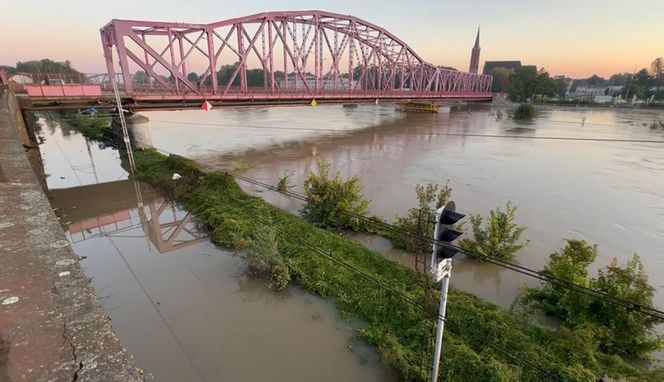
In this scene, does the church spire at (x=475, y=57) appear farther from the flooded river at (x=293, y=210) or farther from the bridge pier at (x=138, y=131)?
the bridge pier at (x=138, y=131)

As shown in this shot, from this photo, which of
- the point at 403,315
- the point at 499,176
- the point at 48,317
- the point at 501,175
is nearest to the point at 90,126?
the point at 499,176

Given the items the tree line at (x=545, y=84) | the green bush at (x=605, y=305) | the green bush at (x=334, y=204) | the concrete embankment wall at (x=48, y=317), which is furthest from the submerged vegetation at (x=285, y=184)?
the tree line at (x=545, y=84)

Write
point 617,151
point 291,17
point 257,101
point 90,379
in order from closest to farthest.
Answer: point 90,379 < point 617,151 < point 257,101 < point 291,17

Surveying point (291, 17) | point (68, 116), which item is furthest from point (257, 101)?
point (68, 116)

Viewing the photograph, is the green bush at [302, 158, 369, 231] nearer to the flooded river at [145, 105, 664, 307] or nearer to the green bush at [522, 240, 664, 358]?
the flooded river at [145, 105, 664, 307]

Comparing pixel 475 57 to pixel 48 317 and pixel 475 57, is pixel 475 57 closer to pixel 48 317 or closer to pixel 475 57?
pixel 475 57

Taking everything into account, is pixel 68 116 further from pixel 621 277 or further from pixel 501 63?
pixel 501 63
